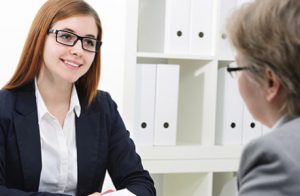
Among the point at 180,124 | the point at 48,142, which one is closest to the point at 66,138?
the point at 48,142

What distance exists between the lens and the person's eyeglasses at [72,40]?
167 centimetres

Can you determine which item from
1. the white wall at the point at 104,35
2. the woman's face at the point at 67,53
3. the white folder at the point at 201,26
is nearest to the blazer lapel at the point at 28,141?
the woman's face at the point at 67,53

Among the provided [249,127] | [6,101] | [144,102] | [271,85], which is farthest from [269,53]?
[249,127]

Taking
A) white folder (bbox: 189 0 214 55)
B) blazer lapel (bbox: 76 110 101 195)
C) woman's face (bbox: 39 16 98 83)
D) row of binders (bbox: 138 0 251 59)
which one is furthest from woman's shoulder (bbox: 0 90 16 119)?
white folder (bbox: 189 0 214 55)

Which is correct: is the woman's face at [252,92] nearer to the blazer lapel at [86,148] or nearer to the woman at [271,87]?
the woman at [271,87]

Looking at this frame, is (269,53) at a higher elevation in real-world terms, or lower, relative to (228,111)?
higher

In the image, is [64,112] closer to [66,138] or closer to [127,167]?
[66,138]

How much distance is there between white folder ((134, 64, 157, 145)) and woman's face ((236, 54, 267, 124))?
1291 millimetres

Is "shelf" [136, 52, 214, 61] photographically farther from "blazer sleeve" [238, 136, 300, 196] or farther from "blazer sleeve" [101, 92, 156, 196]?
"blazer sleeve" [238, 136, 300, 196]

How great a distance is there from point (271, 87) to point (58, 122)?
3.51ft

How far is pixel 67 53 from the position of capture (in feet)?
5.54

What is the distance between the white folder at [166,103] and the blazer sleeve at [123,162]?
0.35 meters

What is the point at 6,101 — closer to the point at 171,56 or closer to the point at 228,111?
the point at 171,56

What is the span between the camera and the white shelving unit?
2.14 m
